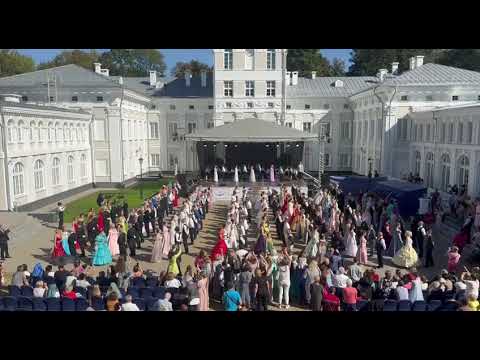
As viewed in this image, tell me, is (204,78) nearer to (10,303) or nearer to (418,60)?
(418,60)

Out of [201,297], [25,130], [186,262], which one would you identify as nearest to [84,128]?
[25,130]

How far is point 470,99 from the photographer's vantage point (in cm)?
2956

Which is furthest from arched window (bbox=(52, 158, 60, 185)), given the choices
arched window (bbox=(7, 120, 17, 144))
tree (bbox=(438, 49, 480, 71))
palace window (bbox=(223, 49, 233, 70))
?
tree (bbox=(438, 49, 480, 71))

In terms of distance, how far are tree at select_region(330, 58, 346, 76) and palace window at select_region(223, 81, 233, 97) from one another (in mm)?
24057

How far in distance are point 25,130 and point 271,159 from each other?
20.0 metres

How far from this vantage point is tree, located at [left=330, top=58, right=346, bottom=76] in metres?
56.2

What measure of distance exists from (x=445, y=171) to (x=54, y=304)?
23456 mm

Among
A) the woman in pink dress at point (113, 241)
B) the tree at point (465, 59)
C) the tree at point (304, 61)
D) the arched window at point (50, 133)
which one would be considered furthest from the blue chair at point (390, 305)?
the tree at point (304, 61)

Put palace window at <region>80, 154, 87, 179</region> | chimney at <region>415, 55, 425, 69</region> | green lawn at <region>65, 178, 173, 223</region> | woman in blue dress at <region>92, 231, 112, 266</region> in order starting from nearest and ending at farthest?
1. woman in blue dress at <region>92, 231, 112, 266</region>
2. green lawn at <region>65, 178, 173, 223</region>
3. palace window at <region>80, 154, 87, 179</region>
4. chimney at <region>415, 55, 425, 69</region>

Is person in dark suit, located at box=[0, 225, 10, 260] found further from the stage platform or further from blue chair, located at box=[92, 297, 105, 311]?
the stage platform

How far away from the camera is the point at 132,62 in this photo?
48969 millimetres
